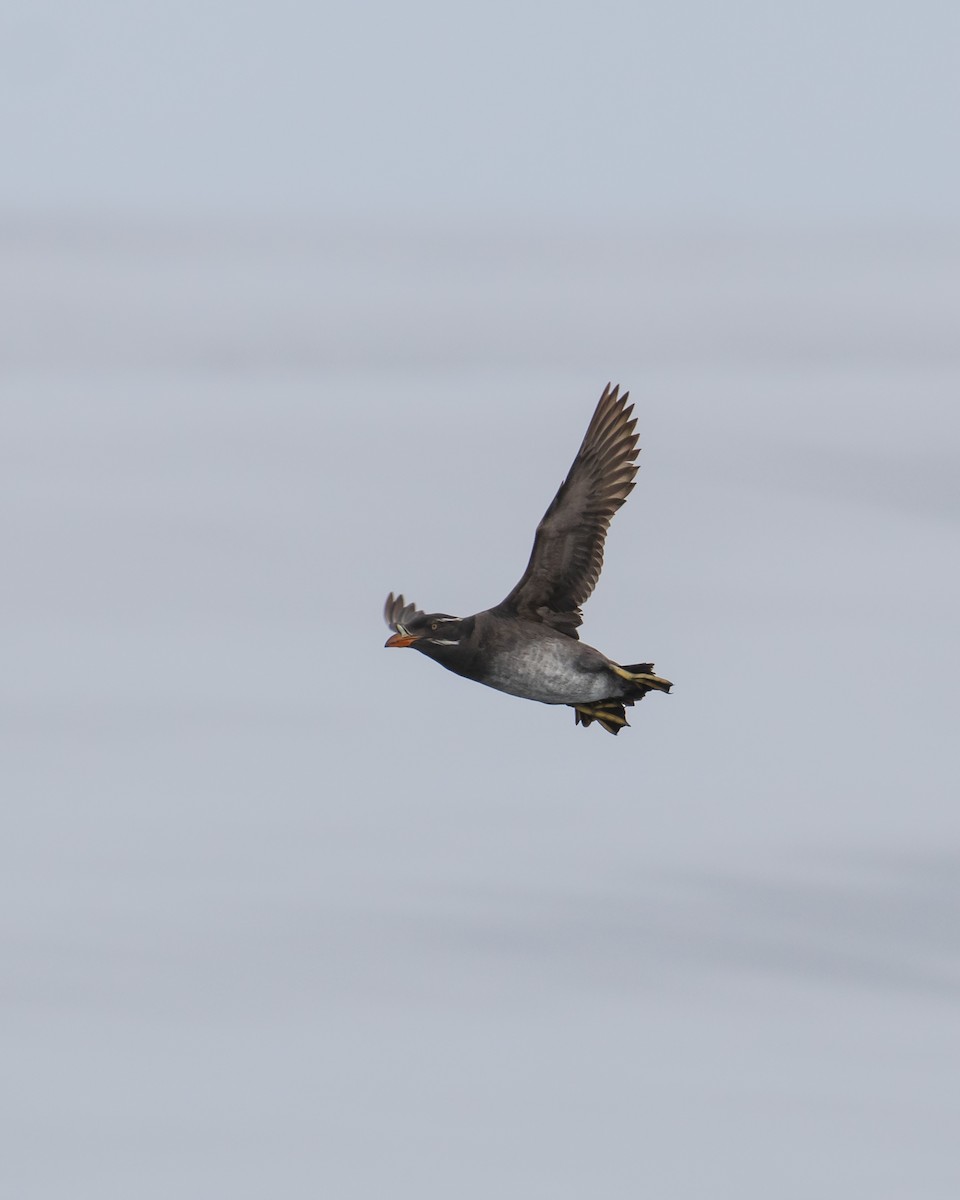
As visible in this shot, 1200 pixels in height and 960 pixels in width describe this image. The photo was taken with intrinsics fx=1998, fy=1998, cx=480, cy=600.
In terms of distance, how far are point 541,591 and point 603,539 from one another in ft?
2.83

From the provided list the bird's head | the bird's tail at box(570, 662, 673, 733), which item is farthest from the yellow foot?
the bird's head

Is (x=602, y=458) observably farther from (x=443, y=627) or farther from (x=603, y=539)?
(x=443, y=627)

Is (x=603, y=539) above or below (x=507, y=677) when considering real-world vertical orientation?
above

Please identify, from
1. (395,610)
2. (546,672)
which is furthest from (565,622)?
(395,610)

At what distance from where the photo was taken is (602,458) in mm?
21062

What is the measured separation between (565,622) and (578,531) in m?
0.98

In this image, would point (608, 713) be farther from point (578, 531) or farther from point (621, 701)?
point (578, 531)

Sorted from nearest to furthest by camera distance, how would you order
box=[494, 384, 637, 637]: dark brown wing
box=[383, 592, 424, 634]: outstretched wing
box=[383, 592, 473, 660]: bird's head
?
1. box=[383, 592, 473, 660]: bird's head
2. box=[494, 384, 637, 637]: dark brown wing
3. box=[383, 592, 424, 634]: outstretched wing

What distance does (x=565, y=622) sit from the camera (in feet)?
68.2

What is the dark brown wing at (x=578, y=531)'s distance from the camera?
2088cm

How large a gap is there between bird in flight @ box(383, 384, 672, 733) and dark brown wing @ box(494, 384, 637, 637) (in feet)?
0.03

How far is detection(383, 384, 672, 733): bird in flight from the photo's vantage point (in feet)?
65.7

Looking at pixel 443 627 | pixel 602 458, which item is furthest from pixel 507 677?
pixel 602 458

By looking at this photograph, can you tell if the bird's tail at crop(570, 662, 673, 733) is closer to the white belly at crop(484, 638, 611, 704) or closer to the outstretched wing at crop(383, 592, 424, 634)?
the white belly at crop(484, 638, 611, 704)
